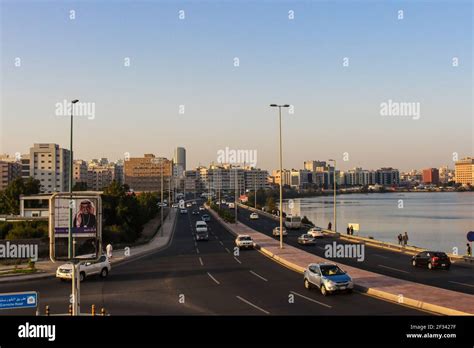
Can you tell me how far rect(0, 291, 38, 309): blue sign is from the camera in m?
13.0

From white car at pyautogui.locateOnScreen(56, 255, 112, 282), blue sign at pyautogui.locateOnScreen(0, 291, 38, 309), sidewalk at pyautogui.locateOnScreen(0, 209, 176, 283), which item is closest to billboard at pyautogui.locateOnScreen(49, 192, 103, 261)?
blue sign at pyautogui.locateOnScreen(0, 291, 38, 309)

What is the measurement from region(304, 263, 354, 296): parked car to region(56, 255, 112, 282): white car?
40.7 ft

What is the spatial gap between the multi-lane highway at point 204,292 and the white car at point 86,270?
478 mm

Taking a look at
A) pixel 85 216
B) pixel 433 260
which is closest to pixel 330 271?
pixel 433 260

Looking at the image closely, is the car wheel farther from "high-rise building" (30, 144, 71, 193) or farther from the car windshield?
"high-rise building" (30, 144, 71, 193)

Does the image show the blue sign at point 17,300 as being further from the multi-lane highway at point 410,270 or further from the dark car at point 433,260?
the dark car at point 433,260

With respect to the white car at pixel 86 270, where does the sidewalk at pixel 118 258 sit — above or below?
below

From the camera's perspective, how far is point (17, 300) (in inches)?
521

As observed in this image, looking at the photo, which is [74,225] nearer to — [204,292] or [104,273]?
[204,292]

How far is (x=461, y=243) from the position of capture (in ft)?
217

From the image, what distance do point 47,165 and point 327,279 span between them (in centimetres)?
17447

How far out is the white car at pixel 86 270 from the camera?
26744mm

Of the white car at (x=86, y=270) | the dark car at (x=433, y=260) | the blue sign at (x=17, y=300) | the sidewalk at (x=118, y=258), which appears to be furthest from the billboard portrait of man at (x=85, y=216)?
the dark car at (x=433, y=260)
